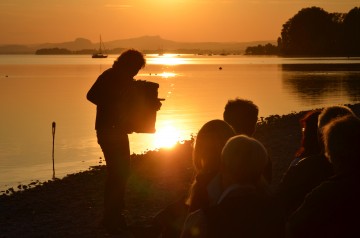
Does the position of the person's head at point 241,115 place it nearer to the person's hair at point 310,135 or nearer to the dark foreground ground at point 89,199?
the person's hair at point 310,135

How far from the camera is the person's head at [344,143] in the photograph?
322cm

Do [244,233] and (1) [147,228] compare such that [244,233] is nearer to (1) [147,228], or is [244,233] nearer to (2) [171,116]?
(1) [147,228]

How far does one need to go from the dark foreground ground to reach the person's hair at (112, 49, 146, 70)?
6.20 ft

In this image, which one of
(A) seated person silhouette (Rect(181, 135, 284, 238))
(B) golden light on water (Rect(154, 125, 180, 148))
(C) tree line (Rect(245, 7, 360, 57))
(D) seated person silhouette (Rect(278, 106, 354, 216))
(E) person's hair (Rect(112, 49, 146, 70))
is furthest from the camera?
(C) tree line (Rect(245, 7, 360, 57))

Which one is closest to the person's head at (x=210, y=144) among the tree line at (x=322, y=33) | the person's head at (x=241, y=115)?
the person's head at (x=241, y=115)

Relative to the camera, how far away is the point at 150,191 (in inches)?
436

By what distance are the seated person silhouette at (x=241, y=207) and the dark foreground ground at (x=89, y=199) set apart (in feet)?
14.1

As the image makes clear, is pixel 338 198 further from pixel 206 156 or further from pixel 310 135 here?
pixel 310 135

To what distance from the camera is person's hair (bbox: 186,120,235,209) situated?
12.6ft

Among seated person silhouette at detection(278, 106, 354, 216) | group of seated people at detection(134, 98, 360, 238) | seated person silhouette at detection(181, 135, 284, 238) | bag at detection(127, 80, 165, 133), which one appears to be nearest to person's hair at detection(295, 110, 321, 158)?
seated person silhouette at detection(278, 106, 354, 216)

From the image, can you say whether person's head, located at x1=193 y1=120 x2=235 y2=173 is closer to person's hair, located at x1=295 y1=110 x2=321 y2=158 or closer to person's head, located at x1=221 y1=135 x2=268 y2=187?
person's head, located at x1=221 y1=135 x2=268 y2=187

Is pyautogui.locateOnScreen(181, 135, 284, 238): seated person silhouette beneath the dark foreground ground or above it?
above

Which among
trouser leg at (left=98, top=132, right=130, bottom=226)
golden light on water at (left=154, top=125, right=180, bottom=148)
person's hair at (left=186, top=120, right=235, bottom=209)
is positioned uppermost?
person's hair at (left=186, top=120, right=235, bottom=209)

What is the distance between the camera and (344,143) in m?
3.22
